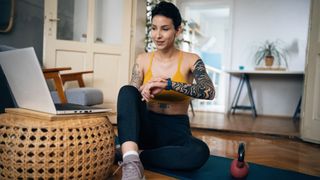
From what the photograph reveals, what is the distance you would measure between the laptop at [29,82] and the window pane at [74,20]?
73.7 inches

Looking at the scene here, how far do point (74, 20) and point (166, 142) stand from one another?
6.75 feet

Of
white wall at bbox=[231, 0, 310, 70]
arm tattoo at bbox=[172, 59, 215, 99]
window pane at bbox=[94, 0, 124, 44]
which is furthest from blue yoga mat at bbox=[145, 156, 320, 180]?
white wall at bbox=[231, 0, 310, 70]

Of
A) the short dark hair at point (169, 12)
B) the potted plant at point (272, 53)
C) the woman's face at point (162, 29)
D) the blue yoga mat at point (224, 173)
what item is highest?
the potted plant at point (272, 53)

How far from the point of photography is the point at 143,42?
3.21 meters

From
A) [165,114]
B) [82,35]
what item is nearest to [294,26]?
[82,35]

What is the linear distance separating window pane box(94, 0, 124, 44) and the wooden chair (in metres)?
0.53

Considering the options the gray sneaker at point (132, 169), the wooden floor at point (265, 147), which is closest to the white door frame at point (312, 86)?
the wooden floor at point (265, 147)

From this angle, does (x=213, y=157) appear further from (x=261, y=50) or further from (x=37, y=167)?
(x=261, y=50)

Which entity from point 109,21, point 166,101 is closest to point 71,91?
point 109,21

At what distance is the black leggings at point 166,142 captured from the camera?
50.3 inches

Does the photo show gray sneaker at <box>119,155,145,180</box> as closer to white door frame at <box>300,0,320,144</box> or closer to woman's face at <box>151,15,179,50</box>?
woman's face at <box>151,15,179,50</box>

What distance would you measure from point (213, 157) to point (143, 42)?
181 centimetres

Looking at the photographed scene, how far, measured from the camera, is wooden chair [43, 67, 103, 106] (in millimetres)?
2191

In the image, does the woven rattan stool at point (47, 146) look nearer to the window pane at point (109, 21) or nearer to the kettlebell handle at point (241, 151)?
the kettlebell handle at point (241, 151)
